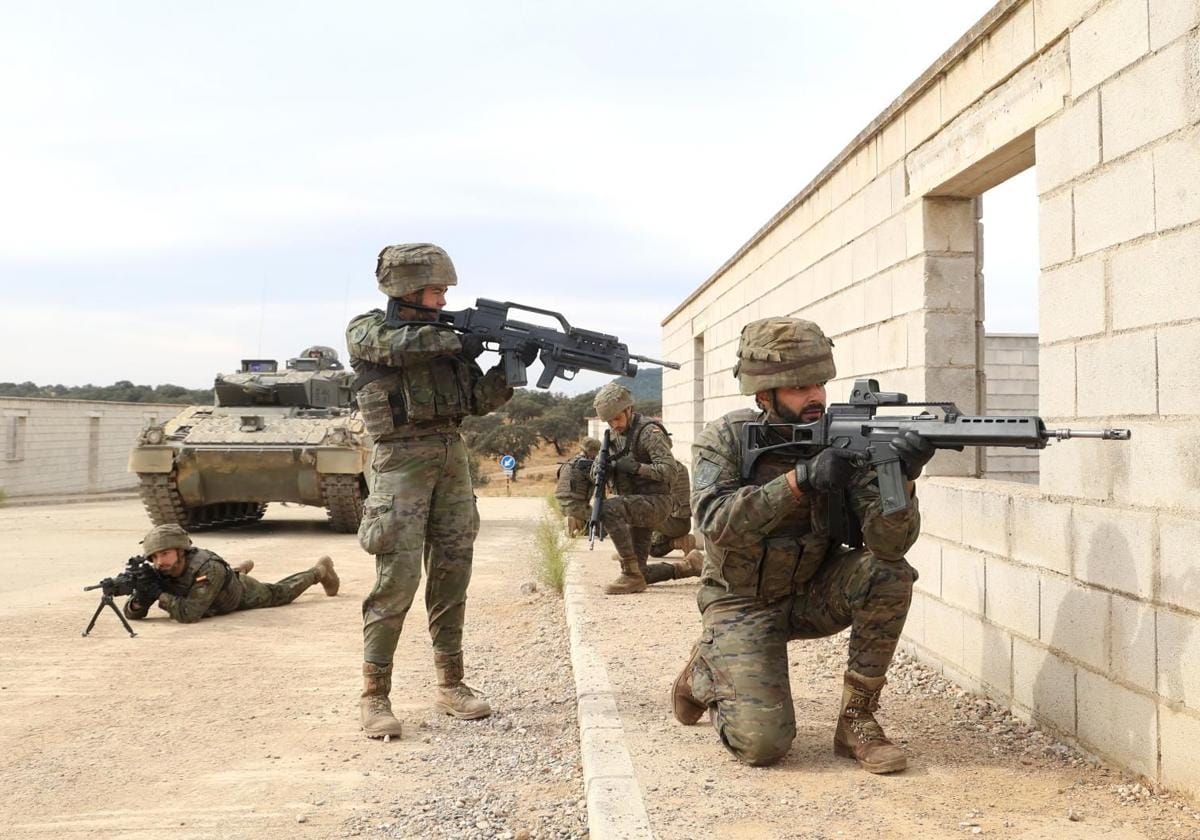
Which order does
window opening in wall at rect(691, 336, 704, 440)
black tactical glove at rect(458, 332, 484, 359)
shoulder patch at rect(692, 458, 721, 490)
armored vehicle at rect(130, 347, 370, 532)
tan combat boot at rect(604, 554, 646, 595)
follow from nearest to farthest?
shoulder patch at rect(692, 458, 721, 490)
black tactical glove at rect(458, 332, 484, 359)
tan combat boot at rect(604, 554, 646, 595)
window opening in wall at rect(691, 336, 704, 440)
armored vehicle at rect(130, 347, 370, 532)

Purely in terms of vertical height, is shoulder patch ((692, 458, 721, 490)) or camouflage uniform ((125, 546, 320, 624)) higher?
shoulder patch ((692, 458, 721, 490))

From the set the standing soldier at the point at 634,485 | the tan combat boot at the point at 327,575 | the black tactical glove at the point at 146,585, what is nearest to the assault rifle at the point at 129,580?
the black tactical glove at the point at 146,585

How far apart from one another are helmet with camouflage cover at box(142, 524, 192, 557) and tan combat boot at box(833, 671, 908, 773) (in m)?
4.57

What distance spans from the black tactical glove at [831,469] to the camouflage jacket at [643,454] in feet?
13.0

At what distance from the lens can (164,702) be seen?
4754 millimetres

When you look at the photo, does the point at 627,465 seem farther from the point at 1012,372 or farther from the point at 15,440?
the point at 15,440

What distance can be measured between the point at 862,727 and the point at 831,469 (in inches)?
36.3

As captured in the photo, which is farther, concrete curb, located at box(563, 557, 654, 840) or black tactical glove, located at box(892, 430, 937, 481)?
black tactical glove, located at box(892, 430, 937, 481)

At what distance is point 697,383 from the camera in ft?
38.3

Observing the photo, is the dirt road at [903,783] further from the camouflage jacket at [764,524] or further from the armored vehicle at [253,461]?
the armored vehicle at [253,461]

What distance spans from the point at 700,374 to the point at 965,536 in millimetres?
7361

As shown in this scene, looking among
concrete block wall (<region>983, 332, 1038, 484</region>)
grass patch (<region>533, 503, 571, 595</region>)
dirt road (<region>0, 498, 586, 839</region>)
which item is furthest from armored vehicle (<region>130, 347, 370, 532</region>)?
concrete block wall (<region>983, 332, 1038, 484</region>)

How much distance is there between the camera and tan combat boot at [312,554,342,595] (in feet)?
25.2

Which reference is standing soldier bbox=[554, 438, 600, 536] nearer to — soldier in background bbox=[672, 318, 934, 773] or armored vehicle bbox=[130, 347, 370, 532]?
soldier in background bbox=[672, 318, 934, 773]
